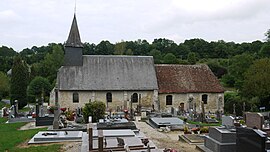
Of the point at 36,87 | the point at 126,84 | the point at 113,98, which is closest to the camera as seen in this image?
the point at 113,98

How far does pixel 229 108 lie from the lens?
94.9 feet

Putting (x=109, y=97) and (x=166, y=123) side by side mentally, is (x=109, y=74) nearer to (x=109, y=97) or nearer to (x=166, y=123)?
(x=109, y=97)

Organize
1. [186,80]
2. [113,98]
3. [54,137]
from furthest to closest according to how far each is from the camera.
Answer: [186,80], [113,98], [54,137]

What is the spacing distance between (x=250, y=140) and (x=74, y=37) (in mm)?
24337

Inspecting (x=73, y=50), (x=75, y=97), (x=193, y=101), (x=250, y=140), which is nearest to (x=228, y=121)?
(x=250, y=140)

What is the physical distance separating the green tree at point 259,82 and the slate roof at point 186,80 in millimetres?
3026

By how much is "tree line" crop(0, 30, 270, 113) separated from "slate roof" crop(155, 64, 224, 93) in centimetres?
271

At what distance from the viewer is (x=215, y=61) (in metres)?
61.3

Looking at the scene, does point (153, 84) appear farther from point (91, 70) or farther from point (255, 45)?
point (255, 45)

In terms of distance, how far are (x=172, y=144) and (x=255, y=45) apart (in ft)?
221

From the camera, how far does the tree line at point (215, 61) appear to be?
99.6ft

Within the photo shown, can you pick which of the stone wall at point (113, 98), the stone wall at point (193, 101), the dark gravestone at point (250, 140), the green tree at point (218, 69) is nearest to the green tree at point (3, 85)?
the stone wall at point (113, 98)

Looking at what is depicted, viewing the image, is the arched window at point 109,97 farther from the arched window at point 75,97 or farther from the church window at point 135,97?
the arched window at point 75,97

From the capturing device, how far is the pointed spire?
97.4ft
